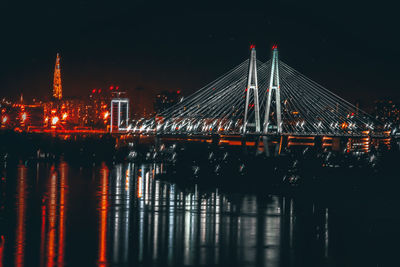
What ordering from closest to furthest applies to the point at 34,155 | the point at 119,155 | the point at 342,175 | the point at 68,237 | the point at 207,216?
1. the point at 68,237
2. the point at 207,216
3. the point at 342,175
4. the point at 34,155
5. the point at 119,155

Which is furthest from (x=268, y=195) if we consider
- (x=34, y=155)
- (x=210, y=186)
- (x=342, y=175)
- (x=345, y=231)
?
(x=34, y=155)

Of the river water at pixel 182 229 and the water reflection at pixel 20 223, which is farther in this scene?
the river water at pixel 182 229

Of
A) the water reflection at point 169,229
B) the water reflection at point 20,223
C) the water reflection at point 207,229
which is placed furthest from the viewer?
the water reflection at point 207,229

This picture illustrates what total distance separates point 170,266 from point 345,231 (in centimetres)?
539

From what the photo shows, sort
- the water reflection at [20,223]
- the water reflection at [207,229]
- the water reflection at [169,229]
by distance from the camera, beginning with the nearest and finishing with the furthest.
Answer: the water reflection at [20,223]
the water reflection at [169,229]
the water reflection at [207,229]

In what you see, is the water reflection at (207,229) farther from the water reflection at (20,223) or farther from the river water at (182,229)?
the water reflection at (20,223)

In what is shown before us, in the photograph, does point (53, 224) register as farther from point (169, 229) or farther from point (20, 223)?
point (169, 229)

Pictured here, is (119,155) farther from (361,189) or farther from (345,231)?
(345,231)

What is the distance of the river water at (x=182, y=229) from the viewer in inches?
403

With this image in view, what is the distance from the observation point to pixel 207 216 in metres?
15.4

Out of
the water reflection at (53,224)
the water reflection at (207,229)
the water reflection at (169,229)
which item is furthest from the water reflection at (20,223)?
the water reflection at (207,229)

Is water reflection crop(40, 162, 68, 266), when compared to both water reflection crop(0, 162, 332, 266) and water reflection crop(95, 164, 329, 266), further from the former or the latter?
water reflection crop(95, 164, 329, 266)

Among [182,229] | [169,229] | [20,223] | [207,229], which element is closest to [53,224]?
[20,223]

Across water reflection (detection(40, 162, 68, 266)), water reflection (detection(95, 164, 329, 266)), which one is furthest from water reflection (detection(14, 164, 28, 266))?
water reflection (detection(95, 164, 329, 266))
